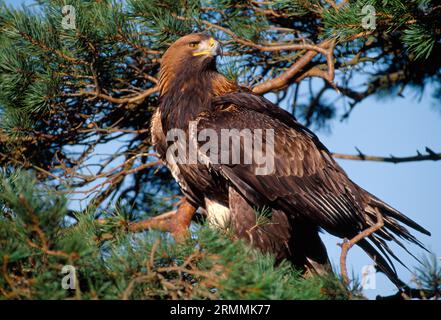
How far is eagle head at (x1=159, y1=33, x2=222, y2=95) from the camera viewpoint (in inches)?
177

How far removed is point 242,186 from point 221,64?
56.3 inches

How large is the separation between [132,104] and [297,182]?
1801 millimetres

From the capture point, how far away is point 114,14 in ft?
13.9

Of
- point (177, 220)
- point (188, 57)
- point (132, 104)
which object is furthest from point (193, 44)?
point (177, 220)

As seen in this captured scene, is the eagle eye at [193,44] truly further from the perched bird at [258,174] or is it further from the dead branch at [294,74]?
the dead branch at [294,74]

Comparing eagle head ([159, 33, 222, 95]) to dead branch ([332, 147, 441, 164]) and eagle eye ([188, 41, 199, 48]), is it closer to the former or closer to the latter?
eagle eye ([188, 41, 199, 48])

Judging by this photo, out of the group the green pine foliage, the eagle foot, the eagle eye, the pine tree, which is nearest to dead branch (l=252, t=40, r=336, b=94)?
the pine tree

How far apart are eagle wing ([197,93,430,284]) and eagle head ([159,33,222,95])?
42cm

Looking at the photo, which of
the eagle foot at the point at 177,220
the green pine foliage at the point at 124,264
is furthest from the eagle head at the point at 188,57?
the green pine foliage at the point at 124,264

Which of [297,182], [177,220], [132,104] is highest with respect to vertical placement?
[132,104]

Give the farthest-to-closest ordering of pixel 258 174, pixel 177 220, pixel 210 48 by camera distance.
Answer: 1. pixel 177 220
2. pixel 210 48
3. pixel 258 174

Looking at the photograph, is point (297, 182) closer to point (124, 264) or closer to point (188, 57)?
point (188, 57)

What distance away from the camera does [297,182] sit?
4.18m

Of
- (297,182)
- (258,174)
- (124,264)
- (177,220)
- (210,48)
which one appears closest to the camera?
(124,264)
